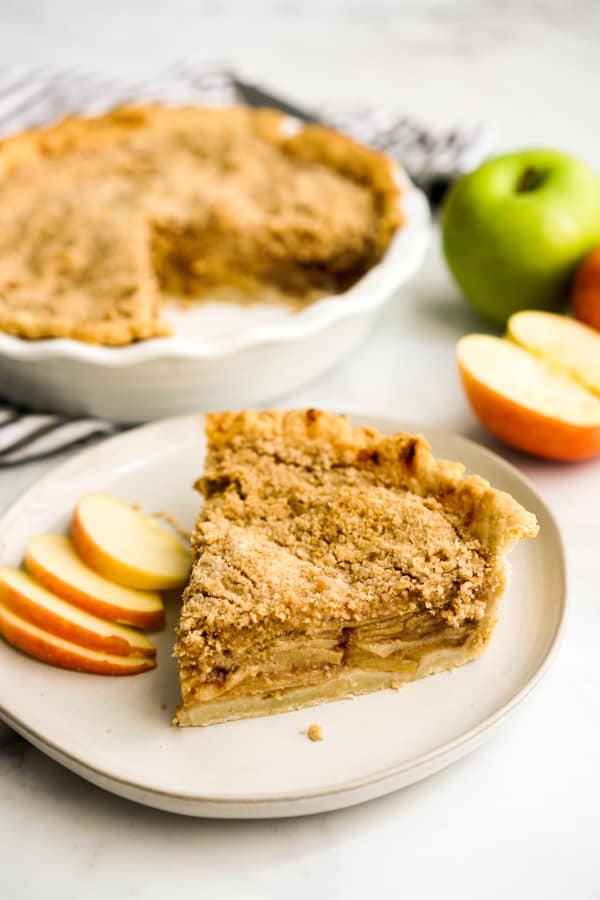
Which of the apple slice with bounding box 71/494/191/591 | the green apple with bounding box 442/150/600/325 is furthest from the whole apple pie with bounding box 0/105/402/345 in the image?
the apple slice with bounding box 71/494/191/591

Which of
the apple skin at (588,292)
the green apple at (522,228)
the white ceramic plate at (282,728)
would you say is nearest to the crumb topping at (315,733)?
the white ceramic plate at (282,728)

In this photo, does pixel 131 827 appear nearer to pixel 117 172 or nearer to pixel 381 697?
pixel 381 697

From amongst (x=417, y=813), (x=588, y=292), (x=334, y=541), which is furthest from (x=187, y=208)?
(x=417, y=813)

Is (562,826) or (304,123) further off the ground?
(304,123)

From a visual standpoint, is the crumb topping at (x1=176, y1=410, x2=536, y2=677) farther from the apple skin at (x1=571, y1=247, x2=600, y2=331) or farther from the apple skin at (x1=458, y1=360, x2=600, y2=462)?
the apple skin at (x1=571, y1=247, x2=600, y2=331)

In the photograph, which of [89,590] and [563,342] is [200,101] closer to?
[563,342]

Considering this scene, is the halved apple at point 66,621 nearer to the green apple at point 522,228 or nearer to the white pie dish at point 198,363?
the white pie dish at point 198,363

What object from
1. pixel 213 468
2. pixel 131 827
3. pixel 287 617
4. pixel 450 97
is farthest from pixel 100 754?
pixel 450 97
